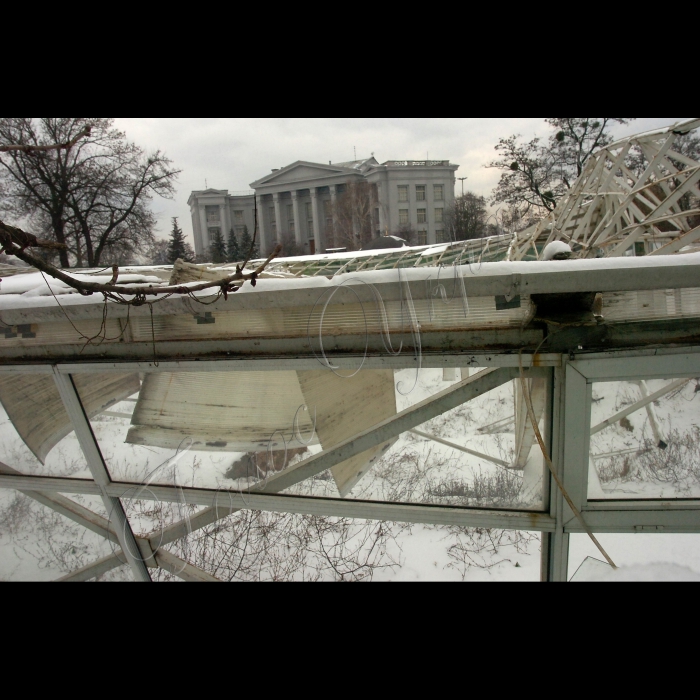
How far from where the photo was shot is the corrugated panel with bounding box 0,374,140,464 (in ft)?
8.22

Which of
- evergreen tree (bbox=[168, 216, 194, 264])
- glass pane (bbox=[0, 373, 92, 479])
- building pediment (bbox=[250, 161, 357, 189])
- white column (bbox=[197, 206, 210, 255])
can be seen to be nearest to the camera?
glass pane (bbox=[0, 373, 92, 479])

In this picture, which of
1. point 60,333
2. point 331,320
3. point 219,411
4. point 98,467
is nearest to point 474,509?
point 331,320

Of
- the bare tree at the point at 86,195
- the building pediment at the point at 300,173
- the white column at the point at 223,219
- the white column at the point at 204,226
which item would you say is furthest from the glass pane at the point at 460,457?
the building pediment at the point at 300,173

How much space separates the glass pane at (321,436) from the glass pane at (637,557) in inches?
15.0

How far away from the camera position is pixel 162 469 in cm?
246

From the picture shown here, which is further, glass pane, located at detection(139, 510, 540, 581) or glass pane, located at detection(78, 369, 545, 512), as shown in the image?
glass pane, located at detection(139, 510, 540, 581)

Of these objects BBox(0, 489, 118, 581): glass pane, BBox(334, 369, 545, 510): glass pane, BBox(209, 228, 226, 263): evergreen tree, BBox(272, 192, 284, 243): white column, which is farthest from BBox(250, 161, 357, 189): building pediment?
BBox(334, 369, 545, 510): glass pane

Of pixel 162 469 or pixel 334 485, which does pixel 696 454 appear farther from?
pixel 162 469

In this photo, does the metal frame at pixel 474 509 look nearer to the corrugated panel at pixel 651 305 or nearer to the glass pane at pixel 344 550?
the corrugated panel at pixel 651 305

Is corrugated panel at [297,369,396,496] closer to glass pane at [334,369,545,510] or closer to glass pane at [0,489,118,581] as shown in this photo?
glass pane at [334,369,545,510]

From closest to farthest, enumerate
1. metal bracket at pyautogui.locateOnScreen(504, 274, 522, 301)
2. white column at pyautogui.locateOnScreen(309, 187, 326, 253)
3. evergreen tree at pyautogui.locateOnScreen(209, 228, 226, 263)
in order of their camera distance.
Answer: metal bracket at pyautogui.locateOnScreen(504, 274, 522, 301) < evergreen tree at pyautogui.locateOnScreen(209, 228, 226, 263) < white column at pyautogui.locateOnScreen(309, 187, 326, 253)

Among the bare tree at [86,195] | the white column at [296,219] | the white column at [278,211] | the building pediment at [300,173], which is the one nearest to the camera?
the bare tree at [86,195]

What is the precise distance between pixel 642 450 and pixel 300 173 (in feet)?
97.0

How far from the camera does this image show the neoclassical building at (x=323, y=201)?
67.9ft
